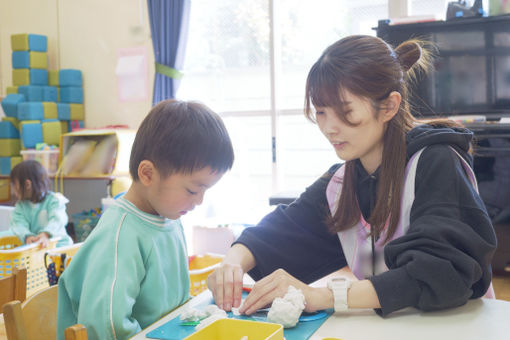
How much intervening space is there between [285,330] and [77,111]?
4.14m

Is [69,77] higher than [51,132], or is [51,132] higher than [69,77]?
[69,77]

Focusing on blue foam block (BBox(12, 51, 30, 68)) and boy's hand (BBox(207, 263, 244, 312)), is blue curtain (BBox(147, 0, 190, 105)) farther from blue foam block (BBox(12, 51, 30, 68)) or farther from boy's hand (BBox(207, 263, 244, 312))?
boy's hand (BBox(207, 263, 244, 312))

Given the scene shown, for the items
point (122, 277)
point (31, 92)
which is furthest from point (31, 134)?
point (122, 277)

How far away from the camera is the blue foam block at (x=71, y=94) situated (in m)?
4.45

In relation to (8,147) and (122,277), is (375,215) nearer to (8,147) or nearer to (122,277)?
(122,277)

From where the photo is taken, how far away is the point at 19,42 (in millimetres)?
4328

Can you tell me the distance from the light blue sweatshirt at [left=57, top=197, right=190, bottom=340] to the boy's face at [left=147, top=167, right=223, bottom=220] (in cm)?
4

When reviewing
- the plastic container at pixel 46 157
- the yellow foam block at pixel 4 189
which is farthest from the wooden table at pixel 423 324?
the yellow foam block at pixel 4 189

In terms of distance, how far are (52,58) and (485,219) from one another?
461 cm

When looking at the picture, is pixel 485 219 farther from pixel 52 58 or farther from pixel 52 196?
pixel 52 58

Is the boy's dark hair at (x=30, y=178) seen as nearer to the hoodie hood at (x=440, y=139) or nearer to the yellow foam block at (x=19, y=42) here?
the yellow foam block at (x=19, y=42)

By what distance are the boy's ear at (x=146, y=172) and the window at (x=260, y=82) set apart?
280 centimetres

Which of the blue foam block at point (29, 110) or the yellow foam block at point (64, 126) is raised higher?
the blue foam block at point (29, 110)

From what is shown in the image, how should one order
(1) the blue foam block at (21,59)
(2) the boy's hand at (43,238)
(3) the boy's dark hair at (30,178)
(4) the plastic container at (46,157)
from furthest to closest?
(1) the blue foam block at (21,59)
(4) the plastic container at (46,157)
(3) the boy's dark hair at (30,178)
(2) the boy's hand at (43,238)
